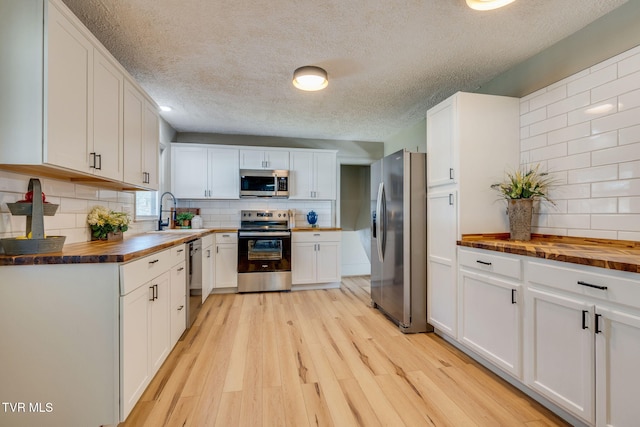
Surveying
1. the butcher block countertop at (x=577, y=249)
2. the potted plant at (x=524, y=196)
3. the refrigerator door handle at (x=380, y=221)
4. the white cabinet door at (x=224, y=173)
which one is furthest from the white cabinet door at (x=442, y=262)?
the white cabinet door at (x=224, y=173)

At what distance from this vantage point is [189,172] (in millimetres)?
4172

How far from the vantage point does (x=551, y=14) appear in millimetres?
1790

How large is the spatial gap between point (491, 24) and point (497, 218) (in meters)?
1.41

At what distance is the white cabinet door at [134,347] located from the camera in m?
1.41

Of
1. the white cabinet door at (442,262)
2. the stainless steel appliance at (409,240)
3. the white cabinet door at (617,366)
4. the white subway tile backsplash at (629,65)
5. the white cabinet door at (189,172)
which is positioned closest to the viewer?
the white cabinet door at (617,366)

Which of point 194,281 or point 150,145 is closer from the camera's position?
point 150,145

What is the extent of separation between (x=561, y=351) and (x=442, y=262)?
3.41 feet

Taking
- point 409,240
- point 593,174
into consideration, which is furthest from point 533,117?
point 409,240

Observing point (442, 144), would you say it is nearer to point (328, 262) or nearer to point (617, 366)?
point (617, 366)

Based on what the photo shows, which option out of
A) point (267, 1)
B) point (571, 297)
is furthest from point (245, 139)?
point (571, 297)

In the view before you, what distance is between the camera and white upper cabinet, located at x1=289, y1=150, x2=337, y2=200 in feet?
14.6

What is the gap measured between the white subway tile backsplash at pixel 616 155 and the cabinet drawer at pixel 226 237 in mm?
3756

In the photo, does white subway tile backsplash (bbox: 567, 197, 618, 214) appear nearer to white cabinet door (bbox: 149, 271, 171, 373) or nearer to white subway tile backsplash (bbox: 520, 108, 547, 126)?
white subway tile backsplash (bbox: 520, 108, 547, 126)

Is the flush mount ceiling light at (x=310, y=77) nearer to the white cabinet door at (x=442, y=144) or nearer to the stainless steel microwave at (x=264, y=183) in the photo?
the white cabinet door at (x=442, y=144)
